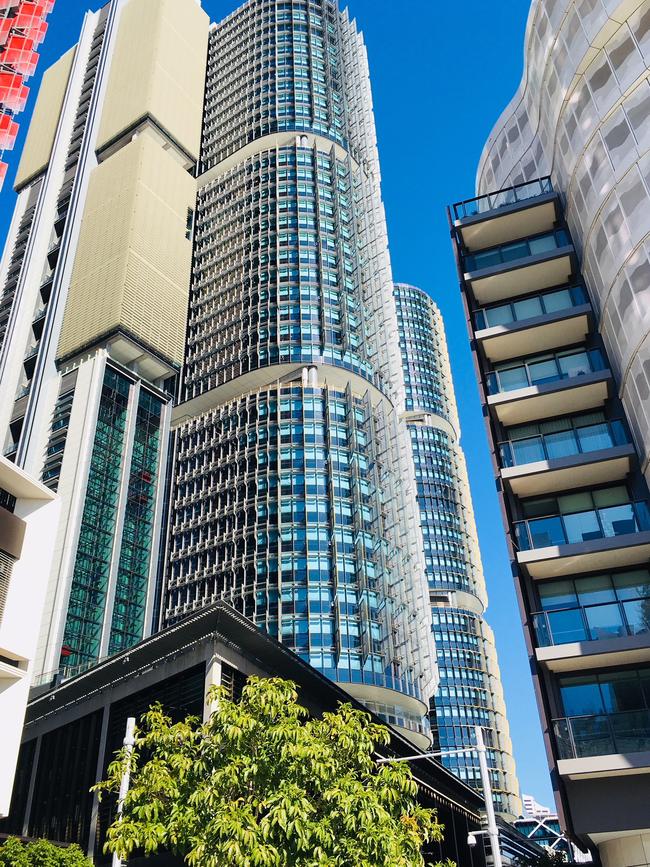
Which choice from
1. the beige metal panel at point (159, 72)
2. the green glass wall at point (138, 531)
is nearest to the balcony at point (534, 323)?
the green glass wall at point (138, 531)

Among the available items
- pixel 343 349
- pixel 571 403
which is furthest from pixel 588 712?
pixel 343 349

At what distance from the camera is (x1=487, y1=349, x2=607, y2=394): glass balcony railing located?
111 feet

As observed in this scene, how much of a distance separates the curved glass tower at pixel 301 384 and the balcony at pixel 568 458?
165ft

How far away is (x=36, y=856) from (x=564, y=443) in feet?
77.5

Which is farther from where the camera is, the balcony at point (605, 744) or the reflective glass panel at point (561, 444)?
the reflective glass panel at point (561, 444)

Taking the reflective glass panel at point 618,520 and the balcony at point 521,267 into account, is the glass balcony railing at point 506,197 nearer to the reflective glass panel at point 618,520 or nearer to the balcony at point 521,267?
the balcony at point 521,267

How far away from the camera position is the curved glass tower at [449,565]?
143m

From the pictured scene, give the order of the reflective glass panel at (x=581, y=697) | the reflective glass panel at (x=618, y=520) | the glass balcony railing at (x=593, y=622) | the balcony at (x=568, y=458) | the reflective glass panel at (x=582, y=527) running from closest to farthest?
the glass balcony railing at (x=593, y=622) < the reflective glass panel at (x=581, y=697) < the reflective glass panel at (x=618, y=520) < the reflective glass panel at (x=582, y=527) < the balcony at (x=568, y=458)

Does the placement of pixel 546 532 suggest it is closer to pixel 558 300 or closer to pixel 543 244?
pixel 558 300

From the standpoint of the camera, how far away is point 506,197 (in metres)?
40.7

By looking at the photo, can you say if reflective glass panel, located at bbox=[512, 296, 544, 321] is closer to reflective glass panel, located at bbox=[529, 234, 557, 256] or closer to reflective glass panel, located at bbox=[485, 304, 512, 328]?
reflective glass panel, located at bbox=[485, 304, 512, 328]

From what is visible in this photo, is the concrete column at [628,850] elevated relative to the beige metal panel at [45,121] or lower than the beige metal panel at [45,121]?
lower

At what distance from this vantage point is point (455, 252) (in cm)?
3984

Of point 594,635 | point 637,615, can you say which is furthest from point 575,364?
point 594,635
